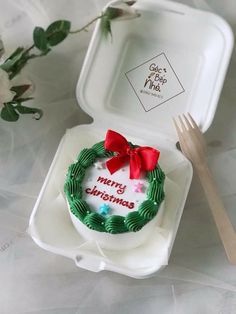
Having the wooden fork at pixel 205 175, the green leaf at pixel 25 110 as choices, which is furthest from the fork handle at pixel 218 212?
the green leaf at pixel 25 110

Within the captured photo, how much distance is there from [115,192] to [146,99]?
0.18m

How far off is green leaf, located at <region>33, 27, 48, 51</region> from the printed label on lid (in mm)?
170

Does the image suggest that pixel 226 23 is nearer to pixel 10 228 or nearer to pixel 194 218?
pixel 194 218

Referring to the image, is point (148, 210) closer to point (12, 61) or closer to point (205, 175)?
point (205, 175)

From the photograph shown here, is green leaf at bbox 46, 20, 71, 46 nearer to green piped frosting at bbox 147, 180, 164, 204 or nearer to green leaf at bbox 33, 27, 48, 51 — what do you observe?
green leaf at bbox 33, 27, 48, 51

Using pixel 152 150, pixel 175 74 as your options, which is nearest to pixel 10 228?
pixel 152 150

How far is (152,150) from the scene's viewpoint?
0.76 m

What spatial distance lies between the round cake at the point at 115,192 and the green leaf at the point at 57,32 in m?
0.14

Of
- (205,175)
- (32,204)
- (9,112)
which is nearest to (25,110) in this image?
(9,112)

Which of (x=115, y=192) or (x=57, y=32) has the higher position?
(x=57, y=32)

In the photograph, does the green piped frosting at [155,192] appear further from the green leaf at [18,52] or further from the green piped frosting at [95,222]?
the green leaf at [18,52]

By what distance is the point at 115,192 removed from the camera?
758 millimetres

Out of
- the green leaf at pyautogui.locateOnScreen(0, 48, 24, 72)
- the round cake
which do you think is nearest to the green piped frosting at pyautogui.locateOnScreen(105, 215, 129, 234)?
the round cake

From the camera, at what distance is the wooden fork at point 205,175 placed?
2.51ft
